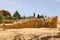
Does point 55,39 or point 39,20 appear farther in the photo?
point 39,20

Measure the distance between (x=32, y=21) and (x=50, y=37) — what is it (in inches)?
234

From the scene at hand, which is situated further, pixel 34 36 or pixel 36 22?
pixel 36 22

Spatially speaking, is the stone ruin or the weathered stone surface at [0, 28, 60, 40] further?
the stone ruin

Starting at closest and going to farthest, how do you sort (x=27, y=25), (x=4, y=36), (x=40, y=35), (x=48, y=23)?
(x=4, y=36) < (x=40, y=35) < (x=27, y=25) < (x=48, y=23)

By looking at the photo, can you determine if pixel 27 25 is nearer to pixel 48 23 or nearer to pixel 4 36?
pixel 48 23

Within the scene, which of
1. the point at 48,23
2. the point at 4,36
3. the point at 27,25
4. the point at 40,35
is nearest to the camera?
the point at 4,36

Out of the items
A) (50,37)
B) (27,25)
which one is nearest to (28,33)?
(50,37)

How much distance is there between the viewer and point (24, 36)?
11422 millimetres

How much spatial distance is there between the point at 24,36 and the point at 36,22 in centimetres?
667

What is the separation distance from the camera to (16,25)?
1761cm

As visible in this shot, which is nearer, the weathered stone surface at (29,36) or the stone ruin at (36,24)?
the weathered stone surface at (29,36)

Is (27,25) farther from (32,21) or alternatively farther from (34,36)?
(34,36)

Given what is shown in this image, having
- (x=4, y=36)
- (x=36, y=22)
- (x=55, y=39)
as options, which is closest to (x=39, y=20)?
(x=36, y=22)

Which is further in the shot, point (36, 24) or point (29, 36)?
point (36, 24)
